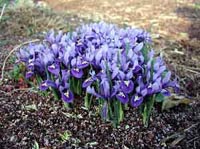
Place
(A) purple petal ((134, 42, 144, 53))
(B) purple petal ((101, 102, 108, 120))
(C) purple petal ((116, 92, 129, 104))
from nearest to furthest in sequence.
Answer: (C) purple petal ((116, 92, 129, 104)), (B) purple petal ((101, 102, 108, 120)), (A) purple petal ((134, 42, 144, 53))

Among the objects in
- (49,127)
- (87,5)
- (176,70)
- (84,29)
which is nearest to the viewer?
(49,127)

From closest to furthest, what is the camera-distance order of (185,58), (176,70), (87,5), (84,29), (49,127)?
(49,127)
(84,29)
(176,70)
(185,58)
(87,5)

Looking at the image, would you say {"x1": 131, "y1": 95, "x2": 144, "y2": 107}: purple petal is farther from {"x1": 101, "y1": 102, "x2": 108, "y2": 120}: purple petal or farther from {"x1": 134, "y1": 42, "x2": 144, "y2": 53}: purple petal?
{"x1": 134, "y1": 42, "x2": 144, "y2": 53}: purple petal

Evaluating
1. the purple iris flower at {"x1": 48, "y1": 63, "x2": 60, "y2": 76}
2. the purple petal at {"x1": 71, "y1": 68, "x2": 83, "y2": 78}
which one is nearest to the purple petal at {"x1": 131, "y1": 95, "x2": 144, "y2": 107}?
the purple petal at {"x1": 71, "y1": 68, "x2": 83, "y2": 78}

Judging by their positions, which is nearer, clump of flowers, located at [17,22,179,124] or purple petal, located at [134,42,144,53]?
clump of flowers, located at [17,22,179,124]

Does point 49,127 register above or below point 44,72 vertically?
below

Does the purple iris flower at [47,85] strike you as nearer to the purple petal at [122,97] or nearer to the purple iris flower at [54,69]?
the purple iris flower at [54,69]

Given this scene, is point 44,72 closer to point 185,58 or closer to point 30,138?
point 30,138

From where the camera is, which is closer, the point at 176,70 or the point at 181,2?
the point at 176,70

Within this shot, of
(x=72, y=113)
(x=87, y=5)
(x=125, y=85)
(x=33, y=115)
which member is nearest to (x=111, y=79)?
Answer: (x=125, y=85)
